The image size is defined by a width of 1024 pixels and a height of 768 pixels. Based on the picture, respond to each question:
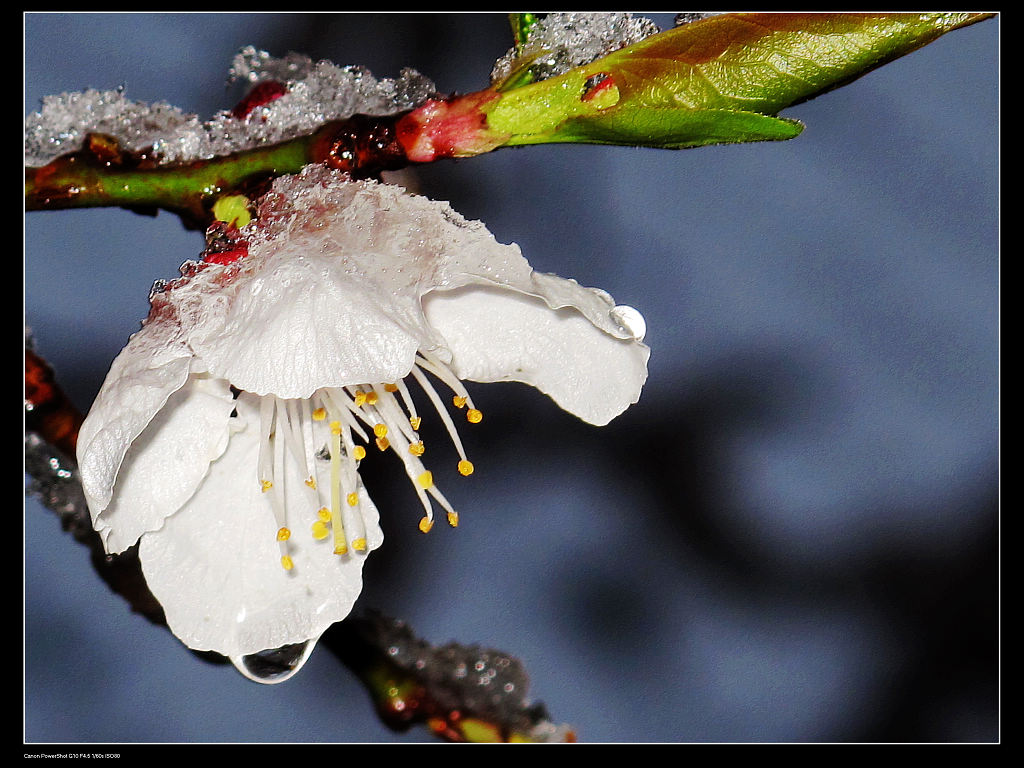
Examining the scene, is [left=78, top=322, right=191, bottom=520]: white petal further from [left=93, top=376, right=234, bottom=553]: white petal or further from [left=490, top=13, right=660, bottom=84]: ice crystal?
[left=490, top=13, right=660, bottom=84]: ice crystal

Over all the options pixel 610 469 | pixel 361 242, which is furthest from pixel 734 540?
pixel 361 242

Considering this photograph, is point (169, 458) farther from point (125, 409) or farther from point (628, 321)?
point (628, 321)

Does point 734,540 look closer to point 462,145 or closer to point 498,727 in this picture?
point 498,727

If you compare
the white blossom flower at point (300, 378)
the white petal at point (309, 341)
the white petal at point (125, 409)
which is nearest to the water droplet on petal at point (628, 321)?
the white blossom flower at point (300, 378)

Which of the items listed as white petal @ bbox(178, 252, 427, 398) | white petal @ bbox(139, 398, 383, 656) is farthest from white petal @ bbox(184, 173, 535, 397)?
white petal @ bbox(139, 398, 383, 656)

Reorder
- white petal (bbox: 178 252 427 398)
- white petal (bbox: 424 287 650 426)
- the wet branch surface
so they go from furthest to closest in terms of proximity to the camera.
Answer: the wet branch surface
white petal (bbox: 424 287 650 426)
white petal (bbox: 178 252 427 398)

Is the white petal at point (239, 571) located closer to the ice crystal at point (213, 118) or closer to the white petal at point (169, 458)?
the white petal at point (169, 458)

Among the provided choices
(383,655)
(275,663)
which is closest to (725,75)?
(275,663)
